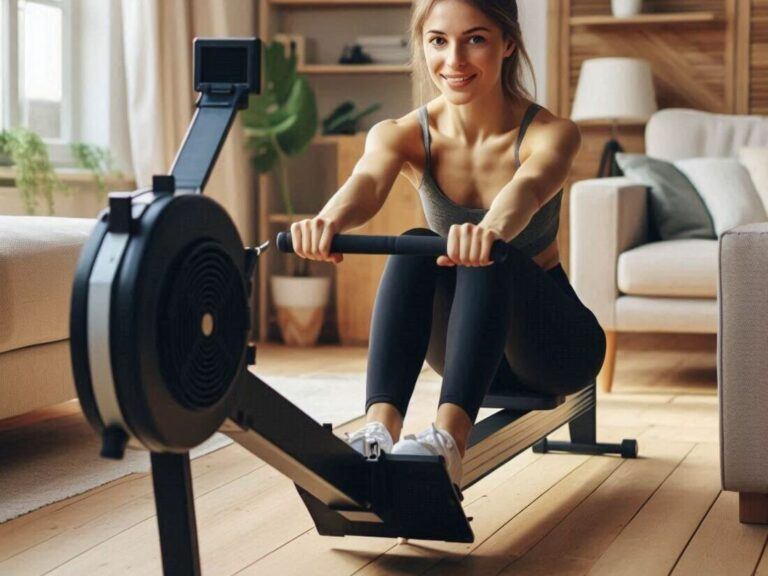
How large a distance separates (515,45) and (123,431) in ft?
3.41

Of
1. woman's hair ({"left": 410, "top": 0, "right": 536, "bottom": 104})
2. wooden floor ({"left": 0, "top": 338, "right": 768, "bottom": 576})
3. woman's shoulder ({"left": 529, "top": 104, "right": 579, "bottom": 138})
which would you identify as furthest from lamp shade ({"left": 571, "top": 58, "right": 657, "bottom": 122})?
woman's shoulder ({"left": 529, "top": 104, "right": 579, "bottom": 138})

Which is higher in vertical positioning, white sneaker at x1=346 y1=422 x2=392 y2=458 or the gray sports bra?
the gray sports bra

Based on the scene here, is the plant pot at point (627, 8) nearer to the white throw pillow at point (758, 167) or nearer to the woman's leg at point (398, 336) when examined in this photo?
the white throw pillow at point (758, 167)

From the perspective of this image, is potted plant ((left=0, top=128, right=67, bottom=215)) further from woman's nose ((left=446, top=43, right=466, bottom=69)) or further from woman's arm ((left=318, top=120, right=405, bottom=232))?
woman's nose ((left=446, top=43, right=466, bottom=69))

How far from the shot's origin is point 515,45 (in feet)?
6.29

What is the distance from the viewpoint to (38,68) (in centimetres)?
402

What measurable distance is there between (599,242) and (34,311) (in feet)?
5.64

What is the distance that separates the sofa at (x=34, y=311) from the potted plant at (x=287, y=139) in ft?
6.31

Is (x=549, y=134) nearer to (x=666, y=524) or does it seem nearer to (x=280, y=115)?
(x=666, y=524)

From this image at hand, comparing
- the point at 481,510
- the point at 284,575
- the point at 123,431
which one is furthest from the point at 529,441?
the point at 123,431

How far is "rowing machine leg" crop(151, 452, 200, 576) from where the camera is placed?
1285 millimetres

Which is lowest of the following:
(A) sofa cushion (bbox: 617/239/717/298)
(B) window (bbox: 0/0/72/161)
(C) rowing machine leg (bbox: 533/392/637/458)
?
(C) rowing machine leg (bbox: 533/392/637/458)

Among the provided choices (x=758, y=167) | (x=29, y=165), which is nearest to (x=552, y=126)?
(x=758, y=167)

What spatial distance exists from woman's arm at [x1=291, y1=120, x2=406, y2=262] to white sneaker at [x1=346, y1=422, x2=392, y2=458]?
0.26 meters
